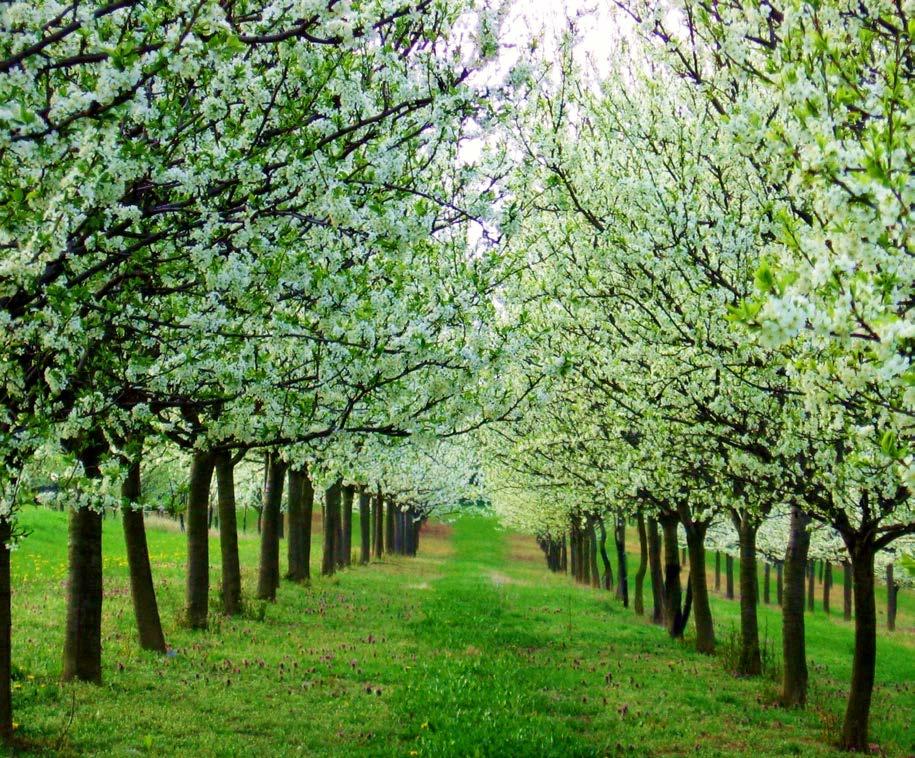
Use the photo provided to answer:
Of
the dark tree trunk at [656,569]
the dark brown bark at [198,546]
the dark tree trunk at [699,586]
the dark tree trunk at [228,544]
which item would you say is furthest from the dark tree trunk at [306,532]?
the dark tree trunk at [699,586]

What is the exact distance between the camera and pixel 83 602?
1201 centimetres

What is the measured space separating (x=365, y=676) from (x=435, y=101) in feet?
35.6

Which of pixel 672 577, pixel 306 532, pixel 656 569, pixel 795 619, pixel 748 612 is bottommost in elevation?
pixel 656 569

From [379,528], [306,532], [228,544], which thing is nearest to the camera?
[228,544]

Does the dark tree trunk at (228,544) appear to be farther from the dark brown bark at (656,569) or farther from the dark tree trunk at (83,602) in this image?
the dark brown bark at (656,569)

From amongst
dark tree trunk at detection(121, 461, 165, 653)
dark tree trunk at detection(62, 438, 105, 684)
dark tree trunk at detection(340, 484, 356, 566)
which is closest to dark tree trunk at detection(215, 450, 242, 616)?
dark tree trunk at detection(121, 461, 165, 653)

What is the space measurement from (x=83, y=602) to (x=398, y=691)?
4921 mm

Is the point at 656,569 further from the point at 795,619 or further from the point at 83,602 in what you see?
the point at 83,602

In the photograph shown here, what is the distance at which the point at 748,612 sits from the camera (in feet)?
61.3

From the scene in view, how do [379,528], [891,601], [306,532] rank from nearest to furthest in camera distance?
[306,532]
[891,601]
[379,528]

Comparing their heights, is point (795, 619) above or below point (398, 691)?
above

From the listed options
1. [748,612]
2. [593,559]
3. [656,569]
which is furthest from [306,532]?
[593,559]

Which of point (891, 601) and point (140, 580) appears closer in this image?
point (140, 580)

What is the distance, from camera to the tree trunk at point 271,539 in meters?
23.5
